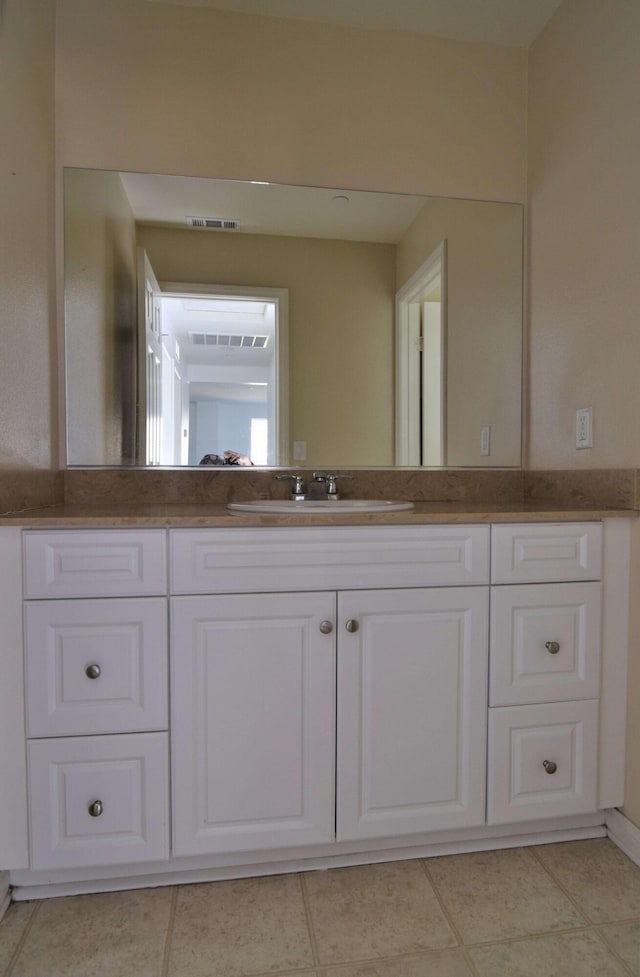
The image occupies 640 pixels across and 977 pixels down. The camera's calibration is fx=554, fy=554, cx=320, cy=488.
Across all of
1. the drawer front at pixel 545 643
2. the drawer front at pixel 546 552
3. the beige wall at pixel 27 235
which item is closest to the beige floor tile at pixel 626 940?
the drawer front at pixel 545 643

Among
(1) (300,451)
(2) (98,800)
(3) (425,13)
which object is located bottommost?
(2) (98,800)

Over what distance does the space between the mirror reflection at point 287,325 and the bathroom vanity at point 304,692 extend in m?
0.55

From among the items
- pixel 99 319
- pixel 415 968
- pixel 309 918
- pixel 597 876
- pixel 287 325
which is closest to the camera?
pixel 415 968

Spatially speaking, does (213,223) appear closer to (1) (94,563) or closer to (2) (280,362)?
(2) (280,362)

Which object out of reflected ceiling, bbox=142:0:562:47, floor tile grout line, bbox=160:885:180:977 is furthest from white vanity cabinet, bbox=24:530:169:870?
reflected ceiling, bbox=142:0:562:47

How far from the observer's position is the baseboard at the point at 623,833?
133 centimetres

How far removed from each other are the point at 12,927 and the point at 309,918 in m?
0.61

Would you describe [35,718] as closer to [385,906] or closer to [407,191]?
[385,906]

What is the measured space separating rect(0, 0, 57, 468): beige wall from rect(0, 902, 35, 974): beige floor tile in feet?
3.11

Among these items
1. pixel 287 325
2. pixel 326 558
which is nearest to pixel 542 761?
pixel 326 558

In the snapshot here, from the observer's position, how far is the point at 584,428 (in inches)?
60.3

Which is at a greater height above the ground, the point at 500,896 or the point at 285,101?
the point at 285,101

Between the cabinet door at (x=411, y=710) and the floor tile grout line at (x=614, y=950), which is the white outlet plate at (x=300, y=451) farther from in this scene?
the floor tile grout line at (x=614, y=950)

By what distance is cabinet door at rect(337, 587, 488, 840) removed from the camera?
1254 millimetres
